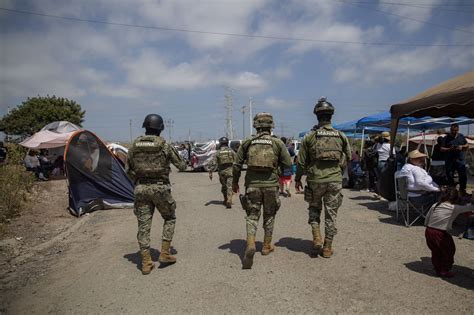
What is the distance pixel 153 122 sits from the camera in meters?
4.48

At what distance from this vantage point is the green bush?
7770mm

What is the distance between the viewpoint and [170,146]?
4.55 meters

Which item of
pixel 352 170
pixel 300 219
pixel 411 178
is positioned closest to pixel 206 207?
pixel 300 219

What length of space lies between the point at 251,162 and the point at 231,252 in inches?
56.4

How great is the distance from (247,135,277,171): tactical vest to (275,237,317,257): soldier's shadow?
137 centimetres

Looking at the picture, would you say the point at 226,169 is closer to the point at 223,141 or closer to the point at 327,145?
the point at 223,141

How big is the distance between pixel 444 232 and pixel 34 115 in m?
43.3

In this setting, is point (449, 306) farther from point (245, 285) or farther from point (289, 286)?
point (245, 285)

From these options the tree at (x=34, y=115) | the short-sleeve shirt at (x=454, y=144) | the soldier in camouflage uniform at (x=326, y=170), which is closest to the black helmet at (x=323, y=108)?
the soldier in camouflage uniform at (x=326, y=170)

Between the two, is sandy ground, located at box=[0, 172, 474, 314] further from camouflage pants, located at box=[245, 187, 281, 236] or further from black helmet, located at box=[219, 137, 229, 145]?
black helmet, located at box=[219, 137, 229, 145]

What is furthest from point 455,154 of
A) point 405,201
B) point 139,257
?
point 139,257

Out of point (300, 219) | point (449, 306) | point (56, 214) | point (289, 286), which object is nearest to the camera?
point (449, 306)

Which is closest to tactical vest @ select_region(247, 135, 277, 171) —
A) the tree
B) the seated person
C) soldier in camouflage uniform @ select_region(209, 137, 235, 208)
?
the seated person

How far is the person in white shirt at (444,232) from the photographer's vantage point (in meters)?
3.74
